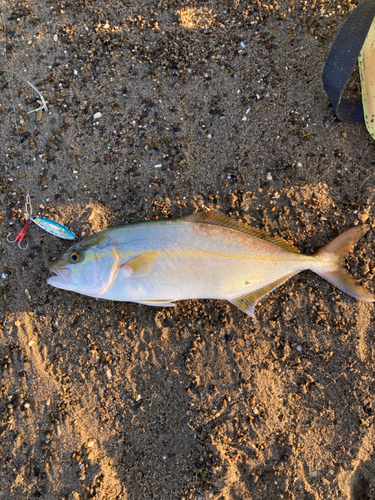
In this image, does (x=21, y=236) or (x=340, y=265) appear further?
(x=21, y=236)

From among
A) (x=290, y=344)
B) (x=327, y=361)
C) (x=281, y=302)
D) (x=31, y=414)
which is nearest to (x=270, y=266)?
(x=281, y=302)

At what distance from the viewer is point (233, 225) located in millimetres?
2387

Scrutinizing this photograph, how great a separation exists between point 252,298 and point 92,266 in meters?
1.31

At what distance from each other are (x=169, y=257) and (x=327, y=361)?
64.3 inches

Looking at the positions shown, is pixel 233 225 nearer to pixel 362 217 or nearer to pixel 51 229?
pixel 362 217

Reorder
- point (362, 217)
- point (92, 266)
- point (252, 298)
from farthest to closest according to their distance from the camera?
point (362, 217)
point (252, 298)
point (92, 266)

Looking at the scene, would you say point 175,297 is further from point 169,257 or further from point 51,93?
point 51,93

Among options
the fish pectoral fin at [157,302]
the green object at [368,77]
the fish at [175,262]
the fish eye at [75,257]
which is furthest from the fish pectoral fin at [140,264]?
the green object at [368,77]

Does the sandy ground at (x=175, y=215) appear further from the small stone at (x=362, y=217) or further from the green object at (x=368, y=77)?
the green object at (x=368, y=77)

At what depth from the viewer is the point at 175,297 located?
7.79ft

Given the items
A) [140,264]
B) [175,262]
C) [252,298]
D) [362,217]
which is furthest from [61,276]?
[362,217]

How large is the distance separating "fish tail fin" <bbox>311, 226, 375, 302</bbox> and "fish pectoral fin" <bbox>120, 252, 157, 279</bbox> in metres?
1.32

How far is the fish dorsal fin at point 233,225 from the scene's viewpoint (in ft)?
7.64

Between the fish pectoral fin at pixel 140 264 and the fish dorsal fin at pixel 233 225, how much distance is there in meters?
0.41
